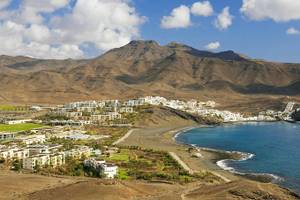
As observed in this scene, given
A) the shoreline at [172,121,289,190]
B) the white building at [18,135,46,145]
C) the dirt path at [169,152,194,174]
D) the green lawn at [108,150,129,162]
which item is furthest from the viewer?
the white building at [18,135,46,145]

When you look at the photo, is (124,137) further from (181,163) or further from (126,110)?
(126,110)

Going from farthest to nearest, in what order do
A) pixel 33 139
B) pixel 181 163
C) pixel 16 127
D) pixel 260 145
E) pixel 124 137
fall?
pixel 16 127 < pixel 124 137 < pixel 260 145 < pixel 33 139 < pixel 181 163

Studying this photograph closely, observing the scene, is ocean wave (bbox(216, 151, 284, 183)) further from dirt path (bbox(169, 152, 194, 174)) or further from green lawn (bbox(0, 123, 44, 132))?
green lawn (bbox(0, 123, 44, 132))

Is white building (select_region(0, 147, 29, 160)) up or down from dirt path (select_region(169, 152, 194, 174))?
up

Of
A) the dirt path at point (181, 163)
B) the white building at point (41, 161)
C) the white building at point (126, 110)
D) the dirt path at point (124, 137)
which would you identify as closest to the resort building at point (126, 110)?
the white building at point (126, 110)

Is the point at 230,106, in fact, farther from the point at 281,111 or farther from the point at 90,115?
the point at 90,115

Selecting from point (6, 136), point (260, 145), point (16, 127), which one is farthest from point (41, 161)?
point (16, 127)

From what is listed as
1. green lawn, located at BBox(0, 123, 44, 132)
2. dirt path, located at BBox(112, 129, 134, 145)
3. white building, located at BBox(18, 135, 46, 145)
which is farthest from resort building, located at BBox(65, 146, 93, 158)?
green lawn, located at BBox(0, 123, 44, 132)

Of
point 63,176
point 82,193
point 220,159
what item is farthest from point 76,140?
point 82,193
